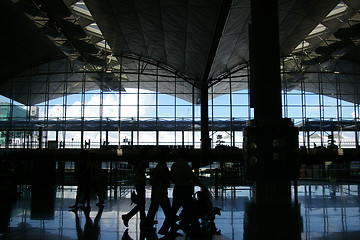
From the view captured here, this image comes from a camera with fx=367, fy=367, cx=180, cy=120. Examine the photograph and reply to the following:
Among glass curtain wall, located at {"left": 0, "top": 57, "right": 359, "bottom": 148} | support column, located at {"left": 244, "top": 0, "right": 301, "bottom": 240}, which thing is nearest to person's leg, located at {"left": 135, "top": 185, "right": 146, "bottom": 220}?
support column, located at {"left": 244, "top": 0, "right": 301, "bottom": 240}

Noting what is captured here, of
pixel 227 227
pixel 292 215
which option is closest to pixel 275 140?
pixel 292 215

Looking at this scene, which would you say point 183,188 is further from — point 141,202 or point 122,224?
point 122,224

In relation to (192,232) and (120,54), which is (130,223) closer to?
(192,232)

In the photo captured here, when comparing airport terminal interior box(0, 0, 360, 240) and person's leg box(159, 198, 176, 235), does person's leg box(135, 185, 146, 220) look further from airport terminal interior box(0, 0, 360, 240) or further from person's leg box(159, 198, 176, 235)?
airport terminal interior box(0, 0, 360, 240)

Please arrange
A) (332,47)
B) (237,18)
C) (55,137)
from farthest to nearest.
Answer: (55,137), (332,47), (237,18)

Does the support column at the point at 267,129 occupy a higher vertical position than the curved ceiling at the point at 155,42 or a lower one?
lower

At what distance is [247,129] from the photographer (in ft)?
42.7

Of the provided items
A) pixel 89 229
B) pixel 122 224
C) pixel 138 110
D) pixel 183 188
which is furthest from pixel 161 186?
pixel 138 110

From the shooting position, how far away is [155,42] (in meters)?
31.8

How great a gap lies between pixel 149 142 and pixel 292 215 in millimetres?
28888

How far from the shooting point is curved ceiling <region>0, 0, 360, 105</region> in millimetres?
25297

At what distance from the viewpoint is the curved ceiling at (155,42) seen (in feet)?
83.0

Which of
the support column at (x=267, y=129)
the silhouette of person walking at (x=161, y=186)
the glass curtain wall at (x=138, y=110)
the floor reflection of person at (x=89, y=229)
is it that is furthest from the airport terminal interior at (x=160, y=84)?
the silhouette of person walking at (x=161, y=186)

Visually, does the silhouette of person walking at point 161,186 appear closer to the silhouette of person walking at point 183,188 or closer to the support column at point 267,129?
the silhouette of person walking at point 183,188
